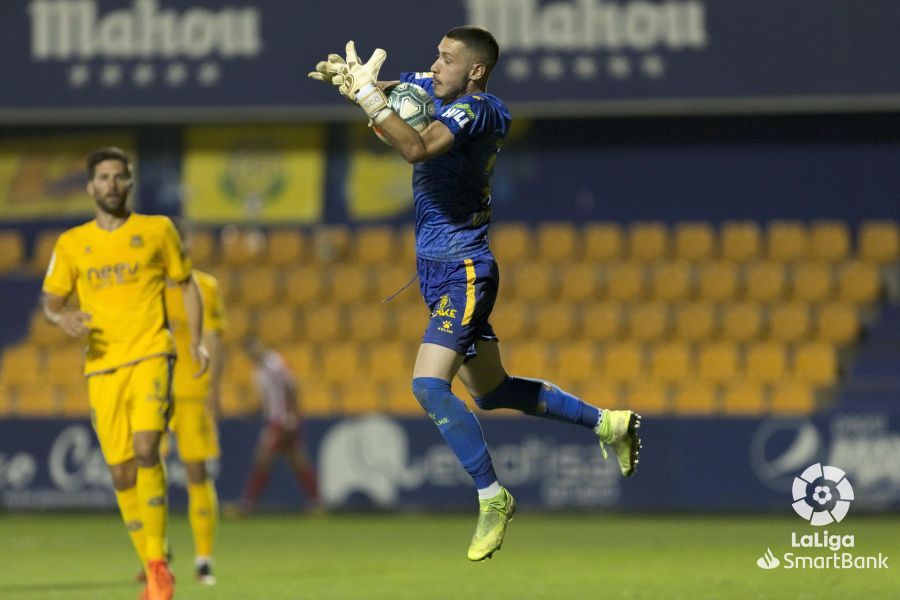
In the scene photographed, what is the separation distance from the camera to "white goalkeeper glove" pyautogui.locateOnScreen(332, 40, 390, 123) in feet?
22.2

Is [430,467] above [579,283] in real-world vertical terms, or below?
below

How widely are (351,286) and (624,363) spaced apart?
362cm

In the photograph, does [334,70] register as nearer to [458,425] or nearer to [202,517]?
[458,425]

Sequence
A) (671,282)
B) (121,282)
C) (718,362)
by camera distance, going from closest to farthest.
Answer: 1. (121,282)
2. (718,362)
3. (671,282)

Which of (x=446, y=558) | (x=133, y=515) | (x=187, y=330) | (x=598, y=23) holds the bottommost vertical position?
(x=446, y=558)

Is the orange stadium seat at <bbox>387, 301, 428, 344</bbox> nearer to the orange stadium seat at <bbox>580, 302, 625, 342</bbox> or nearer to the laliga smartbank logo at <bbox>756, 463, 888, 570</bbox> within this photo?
the orange stadium seat at <bbox>580, 302, 625, 342</bbox>

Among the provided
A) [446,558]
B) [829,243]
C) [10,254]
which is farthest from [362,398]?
[829,243]

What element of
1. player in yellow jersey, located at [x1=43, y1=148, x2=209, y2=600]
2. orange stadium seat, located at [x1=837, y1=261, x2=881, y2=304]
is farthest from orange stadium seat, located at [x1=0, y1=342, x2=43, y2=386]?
player in yellow jersey, located at [x1=43, y1=148, x2=209, y2=600]

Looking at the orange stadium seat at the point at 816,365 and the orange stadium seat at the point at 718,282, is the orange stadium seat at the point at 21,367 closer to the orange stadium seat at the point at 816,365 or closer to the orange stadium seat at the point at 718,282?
the orange stadium seat at the point at 718,282

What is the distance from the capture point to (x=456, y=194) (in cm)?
730

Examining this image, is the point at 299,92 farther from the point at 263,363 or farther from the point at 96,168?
the point at 96,168

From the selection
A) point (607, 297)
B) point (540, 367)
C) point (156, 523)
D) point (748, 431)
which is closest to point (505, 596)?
point (156, 523)

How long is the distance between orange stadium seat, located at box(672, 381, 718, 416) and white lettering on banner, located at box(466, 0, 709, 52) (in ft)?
12.2

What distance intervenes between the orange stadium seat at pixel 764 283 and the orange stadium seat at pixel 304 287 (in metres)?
5.08
